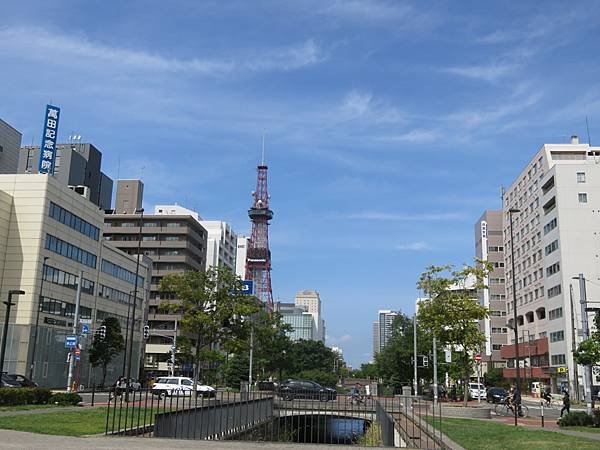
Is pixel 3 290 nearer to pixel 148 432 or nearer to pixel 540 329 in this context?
pixel 148 432

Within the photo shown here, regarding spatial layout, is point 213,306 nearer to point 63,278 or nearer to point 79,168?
point 63,278

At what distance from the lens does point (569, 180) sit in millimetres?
82562

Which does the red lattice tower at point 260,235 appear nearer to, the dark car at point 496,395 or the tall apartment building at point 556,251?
the tall apartment building at point 556,251

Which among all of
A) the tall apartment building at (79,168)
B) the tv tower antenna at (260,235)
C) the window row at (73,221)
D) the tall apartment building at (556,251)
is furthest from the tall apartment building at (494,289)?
the window row at (73,221)

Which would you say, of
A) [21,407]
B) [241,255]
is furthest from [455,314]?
[241,255]

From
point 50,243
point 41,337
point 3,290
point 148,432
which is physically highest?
point 50,243

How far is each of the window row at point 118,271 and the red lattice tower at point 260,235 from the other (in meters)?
56.7

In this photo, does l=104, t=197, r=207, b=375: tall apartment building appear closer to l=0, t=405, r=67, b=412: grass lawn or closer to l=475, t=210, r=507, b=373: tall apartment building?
l=475, t=210, r=507, b=373: tall apartment building

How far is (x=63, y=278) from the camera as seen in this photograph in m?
63.5

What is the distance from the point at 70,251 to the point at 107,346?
11028 millimetres

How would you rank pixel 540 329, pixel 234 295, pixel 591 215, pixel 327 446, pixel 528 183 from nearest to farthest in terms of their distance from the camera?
pixel 327 446
pixel 234 295
pixel 591 215
pixel 540 329
pixel 528 183

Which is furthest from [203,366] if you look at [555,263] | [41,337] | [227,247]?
[555,263]

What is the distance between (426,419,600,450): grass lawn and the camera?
699 inches

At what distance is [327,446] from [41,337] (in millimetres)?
49639
